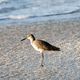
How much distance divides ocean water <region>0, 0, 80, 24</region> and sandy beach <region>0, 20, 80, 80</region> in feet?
7.32

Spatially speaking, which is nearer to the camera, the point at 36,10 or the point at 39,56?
the point at 39,56

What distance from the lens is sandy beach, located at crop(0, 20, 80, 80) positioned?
8.55 metres

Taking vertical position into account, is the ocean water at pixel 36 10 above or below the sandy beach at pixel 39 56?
below

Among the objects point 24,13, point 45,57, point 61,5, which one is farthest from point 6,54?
point 61,5

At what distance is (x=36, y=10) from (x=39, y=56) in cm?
858

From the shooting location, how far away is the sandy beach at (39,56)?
28.1 ft

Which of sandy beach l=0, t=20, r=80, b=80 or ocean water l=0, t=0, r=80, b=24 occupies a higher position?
sandy beach l=0, t=20, r=80, b=80

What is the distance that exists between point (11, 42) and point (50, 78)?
3.59m

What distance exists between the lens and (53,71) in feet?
Answer: 28.6

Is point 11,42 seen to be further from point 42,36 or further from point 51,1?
point 51,1

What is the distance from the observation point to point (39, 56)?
32.5 ft

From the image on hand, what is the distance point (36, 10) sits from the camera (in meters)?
18.3

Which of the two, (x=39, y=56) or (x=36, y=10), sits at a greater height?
(x=39, y=56)

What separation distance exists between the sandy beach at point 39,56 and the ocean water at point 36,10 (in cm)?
223
